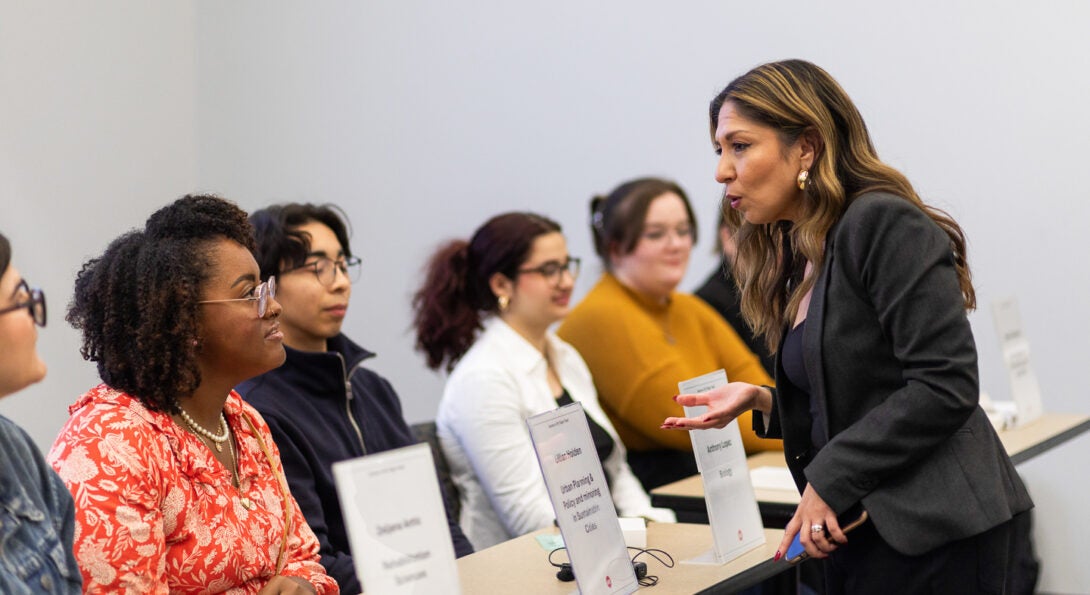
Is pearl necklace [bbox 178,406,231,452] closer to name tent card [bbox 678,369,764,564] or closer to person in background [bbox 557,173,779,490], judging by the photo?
name tent card [bbox 678,369,764,564]

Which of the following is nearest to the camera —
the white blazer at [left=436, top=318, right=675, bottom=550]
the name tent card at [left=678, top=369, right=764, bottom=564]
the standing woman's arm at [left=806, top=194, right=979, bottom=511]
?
the standing woman's arm at [left=806, top=194, right=979, bottom=511]

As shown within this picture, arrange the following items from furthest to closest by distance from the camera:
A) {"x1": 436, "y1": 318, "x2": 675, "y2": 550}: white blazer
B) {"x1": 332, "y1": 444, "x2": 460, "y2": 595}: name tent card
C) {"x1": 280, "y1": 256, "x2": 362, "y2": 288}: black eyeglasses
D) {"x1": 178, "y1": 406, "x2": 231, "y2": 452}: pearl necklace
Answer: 1. {"x1": 436, "y1": 318, "x2": 675, "y2": 550}: white blazer
2. {"x1": 280, "y1": 256, "x2": 362, "y2": 288}: black eyeglasses
3. {"x1": 178, "y1": 406, "x2": 231, "y2": 452}: pearl necklace
4. {"x1": 332, "y1": 444, "x2": 460, "y2": 595}: name tent card

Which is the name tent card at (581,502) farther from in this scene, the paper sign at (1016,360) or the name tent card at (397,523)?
the paper sign at (1016,360)

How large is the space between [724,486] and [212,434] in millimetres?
962

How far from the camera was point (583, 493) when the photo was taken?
1.83 metres

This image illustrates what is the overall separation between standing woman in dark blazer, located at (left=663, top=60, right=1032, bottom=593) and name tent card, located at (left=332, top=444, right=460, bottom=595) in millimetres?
591

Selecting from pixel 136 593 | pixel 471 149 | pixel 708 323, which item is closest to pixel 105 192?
pixel 471 149

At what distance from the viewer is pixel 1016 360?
11.7 ft

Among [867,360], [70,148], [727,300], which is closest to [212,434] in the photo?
[867,360]

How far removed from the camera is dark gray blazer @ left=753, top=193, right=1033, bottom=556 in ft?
5.42

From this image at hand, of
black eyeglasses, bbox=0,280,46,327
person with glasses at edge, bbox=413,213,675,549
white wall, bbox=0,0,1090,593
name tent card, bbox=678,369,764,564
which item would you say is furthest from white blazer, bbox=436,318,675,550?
black eyeglasses, bbox=0,280,46,327

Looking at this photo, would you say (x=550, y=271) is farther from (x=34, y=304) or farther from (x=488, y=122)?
(x=34, y=304)

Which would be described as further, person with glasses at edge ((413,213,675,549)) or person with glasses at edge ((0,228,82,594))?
person with glasses at edge ((413,213,675,549))

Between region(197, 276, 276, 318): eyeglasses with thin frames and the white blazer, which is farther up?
region(197, 276, 276, 318): eyeglasses with thin frames
